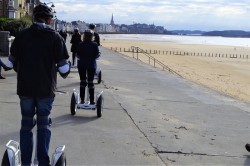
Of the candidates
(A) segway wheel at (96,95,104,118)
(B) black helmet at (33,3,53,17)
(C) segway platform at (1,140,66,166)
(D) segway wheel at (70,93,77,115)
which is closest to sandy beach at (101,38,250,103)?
(A) segway wheel at (96,95,104,118)

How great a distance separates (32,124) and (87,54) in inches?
179

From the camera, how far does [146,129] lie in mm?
8578

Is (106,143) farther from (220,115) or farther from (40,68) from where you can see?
(220,115)

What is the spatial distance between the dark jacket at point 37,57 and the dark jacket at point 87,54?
14.8 ft

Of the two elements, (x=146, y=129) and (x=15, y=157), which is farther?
(x=146, y=129)

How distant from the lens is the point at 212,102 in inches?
520

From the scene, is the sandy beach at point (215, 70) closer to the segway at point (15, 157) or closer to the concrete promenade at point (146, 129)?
the concrete promenade at point (146, 129)

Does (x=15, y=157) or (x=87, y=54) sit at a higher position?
(x=87, y=54)

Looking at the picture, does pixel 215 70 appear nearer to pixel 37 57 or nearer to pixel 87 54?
pixel 87 54

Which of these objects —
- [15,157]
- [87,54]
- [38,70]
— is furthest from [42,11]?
[87,54]

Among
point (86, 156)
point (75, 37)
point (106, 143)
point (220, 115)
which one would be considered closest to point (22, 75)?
point (86, 156)

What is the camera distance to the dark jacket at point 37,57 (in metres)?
4.73

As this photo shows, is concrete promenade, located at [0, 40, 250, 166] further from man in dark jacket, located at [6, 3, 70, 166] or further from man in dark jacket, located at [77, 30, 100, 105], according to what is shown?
man in dark jacket, located at [6, 3, 70, 166]

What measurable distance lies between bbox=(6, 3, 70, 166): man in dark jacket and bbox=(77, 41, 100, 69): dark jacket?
173 inches
